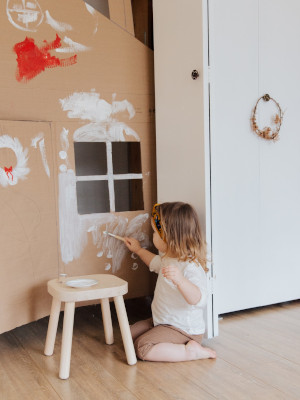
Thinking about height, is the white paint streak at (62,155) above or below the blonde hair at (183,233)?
above

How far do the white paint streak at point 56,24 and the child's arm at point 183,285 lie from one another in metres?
1.08

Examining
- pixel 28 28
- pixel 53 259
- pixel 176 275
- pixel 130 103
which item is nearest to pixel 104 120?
pixel 130 103

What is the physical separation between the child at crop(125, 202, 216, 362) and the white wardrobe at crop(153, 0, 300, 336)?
0.11m

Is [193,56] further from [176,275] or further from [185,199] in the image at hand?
[176,275]

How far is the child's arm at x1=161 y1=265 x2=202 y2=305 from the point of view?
5.88 feet

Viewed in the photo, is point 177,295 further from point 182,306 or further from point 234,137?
point 234,137

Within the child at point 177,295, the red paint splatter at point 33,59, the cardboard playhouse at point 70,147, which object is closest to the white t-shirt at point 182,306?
the child at point 177,295

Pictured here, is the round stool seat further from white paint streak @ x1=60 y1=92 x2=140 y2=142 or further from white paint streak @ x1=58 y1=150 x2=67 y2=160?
white paint streak @ x1=60 y1=92 x2=140 y2=142

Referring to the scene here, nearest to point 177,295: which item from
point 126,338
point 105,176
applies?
point 126,338

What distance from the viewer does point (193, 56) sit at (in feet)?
6.66

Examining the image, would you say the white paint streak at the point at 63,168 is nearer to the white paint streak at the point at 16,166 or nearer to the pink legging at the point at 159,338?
the white paint streak at the point at 16,166

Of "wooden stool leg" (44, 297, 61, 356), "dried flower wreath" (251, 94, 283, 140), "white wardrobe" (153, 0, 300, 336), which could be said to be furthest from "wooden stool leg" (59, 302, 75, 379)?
"dried flower wreath" (251, 94, 283, 140)

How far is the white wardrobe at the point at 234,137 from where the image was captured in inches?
79.7

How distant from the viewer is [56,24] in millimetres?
2016
